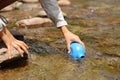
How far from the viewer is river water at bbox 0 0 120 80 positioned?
248 cm

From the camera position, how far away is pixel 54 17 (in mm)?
2598

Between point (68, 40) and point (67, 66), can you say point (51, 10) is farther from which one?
point (67, 66)

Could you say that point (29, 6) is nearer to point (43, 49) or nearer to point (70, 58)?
point (43, 49)

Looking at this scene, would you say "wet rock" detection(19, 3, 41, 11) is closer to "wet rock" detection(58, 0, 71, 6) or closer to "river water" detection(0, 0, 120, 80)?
"wet rock" detection(58, 0, 71, 6)

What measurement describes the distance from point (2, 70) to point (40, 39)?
2.96ft

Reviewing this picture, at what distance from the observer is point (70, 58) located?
279 centimetres

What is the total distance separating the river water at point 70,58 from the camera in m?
2.48

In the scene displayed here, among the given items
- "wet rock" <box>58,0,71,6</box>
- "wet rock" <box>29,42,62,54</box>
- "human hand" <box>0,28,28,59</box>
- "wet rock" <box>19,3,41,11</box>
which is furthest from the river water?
"wet rock" <box>58,0,71,6</box>

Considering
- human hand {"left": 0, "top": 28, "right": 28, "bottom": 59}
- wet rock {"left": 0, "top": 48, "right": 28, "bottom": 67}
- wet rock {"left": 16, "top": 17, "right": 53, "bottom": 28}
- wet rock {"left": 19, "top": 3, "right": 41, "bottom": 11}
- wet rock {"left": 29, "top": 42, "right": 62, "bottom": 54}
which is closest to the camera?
human hand {"left": 0, "top": 28, "right": 28, "bottom": 59}

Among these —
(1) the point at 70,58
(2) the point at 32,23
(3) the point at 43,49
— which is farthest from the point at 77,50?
(2) the point at 32,23

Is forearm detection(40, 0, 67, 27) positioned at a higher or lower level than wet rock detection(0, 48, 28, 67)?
higher

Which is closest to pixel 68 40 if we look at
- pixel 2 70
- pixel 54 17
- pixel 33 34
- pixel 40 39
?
pixel 54 17

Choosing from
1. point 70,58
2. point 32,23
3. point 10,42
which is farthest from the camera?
point 32,23

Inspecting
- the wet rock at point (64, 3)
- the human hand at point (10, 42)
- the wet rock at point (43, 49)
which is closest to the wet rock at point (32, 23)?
the wet rock at point (43, 49)
